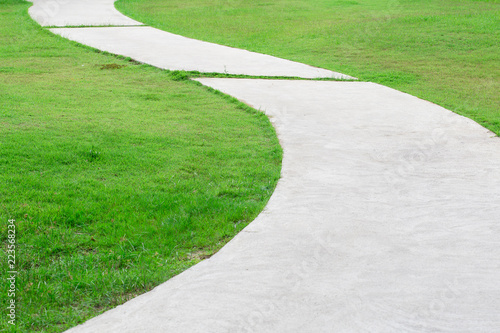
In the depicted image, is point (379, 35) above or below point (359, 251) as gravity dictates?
above

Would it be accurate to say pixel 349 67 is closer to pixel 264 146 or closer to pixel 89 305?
pixel 264 146

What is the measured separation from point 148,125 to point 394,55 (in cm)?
646

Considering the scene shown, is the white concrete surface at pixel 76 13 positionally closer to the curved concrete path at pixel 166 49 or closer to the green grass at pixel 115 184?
the curved concrete path at pixel 166 49

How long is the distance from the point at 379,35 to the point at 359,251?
10.3 meters

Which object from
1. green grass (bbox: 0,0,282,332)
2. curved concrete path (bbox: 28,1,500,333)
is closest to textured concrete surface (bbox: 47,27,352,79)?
green grass (bbox: 0,0,282,332)

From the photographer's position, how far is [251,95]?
24.6ft

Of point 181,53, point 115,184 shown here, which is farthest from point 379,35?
point 115,184

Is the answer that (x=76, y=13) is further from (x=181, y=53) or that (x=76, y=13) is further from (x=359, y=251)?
(x=359, y=251)

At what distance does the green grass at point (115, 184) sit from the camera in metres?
3.20

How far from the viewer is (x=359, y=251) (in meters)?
3.45

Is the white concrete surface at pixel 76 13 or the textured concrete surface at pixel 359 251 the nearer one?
the textured concrete surface at pixel 359 251

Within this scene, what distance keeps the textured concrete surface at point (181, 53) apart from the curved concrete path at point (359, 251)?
3.56 m

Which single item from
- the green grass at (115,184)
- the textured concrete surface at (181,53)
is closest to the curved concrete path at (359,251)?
the green grass at (115,184)

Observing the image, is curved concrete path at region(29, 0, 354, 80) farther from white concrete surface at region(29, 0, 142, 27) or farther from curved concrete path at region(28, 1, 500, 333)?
curved concrete path at region(28, 1, 500, 333)
